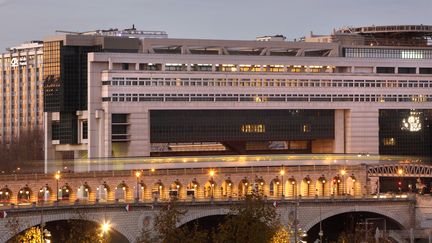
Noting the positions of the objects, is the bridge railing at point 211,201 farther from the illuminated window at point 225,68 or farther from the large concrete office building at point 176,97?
the illuminated window at point 225,68

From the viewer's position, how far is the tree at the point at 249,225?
130 m

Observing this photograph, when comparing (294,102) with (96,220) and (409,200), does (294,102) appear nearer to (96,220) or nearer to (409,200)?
(409,200)

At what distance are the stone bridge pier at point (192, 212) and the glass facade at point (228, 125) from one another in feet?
114

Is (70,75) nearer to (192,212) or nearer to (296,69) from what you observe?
(296,69)

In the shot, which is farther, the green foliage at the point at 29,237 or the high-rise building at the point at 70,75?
the high-rise building at the point at 70,75

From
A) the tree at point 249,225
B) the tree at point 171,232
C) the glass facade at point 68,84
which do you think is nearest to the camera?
the tree at point 171,232

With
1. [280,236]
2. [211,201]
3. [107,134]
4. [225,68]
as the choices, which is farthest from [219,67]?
[280,236]

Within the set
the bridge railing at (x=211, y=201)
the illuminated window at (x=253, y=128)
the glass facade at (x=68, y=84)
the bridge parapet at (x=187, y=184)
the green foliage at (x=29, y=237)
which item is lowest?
the green foliage at (x=29, y=237)

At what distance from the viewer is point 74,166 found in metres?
187

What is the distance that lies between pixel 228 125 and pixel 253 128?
3880 mm

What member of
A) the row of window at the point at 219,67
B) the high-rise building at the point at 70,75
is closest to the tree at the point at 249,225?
the row of window at the point at 219,67

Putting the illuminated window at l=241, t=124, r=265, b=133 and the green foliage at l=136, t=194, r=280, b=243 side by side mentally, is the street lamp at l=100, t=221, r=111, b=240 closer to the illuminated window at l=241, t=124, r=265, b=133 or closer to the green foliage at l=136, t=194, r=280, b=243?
→ the green foliage at l=136, t=194, r=280, b=243

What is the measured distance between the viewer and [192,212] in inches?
5989

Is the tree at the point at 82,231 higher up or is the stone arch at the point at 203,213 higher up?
the stone arch at the point at 203,213
